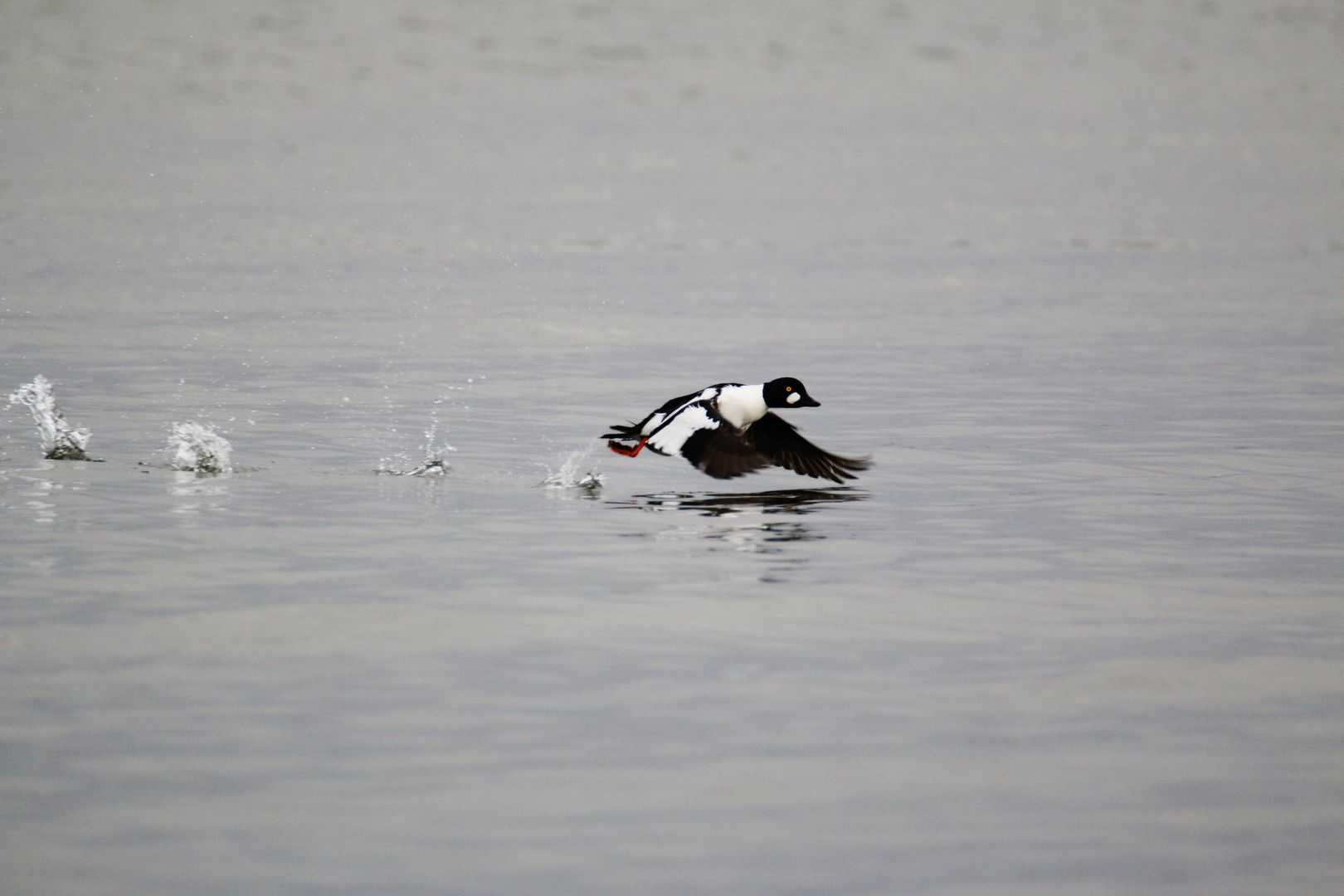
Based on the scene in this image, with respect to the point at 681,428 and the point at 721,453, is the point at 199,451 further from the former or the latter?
the point at 721,453

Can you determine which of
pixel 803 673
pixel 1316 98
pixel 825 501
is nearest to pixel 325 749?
pixel 803 673

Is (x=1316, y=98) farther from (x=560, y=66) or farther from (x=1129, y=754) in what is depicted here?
(x=1129, y=754)

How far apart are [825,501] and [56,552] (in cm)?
511

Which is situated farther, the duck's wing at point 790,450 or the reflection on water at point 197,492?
the duck's wing at point 790,450

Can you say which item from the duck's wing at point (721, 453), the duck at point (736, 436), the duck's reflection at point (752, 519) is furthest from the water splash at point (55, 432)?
the duck's wing at point (721, 453)

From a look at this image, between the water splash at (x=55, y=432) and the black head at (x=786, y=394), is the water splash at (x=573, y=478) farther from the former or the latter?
the water splash at (x=55, y=432)

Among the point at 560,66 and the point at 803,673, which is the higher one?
→ the point at 560,66

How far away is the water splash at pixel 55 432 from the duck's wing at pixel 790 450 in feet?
16.1

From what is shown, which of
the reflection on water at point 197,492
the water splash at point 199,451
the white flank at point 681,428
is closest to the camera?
the reflection on water at point 197,492

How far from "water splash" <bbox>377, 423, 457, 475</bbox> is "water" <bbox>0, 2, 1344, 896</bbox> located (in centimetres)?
8

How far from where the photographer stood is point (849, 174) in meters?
42.0

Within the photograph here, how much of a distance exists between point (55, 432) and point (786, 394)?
5.54 metres

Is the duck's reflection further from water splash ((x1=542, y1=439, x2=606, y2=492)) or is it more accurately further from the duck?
water splash ((x1=542, y1=439, x2=606, y2=492))

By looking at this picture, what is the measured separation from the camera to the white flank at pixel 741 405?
1383 centimetres
